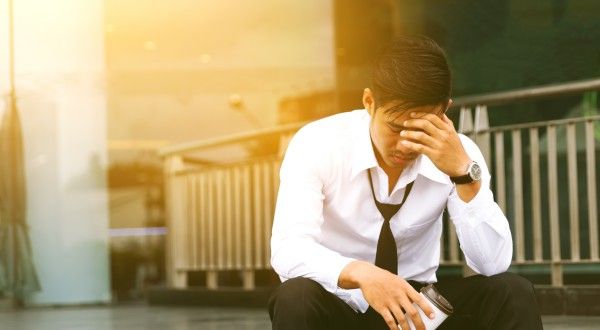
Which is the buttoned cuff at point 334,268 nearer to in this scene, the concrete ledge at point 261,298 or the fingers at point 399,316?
the fingers at point 399,316

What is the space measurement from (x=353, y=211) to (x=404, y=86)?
1.10 feet

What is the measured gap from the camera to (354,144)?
2469 mm

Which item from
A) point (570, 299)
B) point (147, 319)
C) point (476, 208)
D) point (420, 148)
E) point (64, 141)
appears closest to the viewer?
point (420, 148)

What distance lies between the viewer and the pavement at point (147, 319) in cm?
493

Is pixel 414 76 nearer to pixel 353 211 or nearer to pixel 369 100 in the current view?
pixel 369 100

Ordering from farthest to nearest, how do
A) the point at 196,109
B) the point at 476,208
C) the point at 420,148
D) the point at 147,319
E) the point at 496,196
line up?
the point at 196,109, the point at 147,319, the point at 496,196, the point at 476,208, the point at 420,148

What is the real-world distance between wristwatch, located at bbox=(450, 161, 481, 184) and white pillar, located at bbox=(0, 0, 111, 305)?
5724mm

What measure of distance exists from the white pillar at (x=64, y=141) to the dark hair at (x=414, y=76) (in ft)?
18.5

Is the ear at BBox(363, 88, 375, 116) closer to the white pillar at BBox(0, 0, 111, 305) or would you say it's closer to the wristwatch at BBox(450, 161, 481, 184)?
the wristwatch at BBox(450, 161, 481, 184)

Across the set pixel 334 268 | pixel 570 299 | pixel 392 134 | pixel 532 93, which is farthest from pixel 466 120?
pixel 334 268

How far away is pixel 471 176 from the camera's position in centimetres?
238

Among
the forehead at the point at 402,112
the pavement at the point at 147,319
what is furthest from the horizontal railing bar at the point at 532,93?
the forehead at the point at 402,112

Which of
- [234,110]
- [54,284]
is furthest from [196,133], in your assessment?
[54,284]

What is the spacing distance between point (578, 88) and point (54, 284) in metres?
4.29
